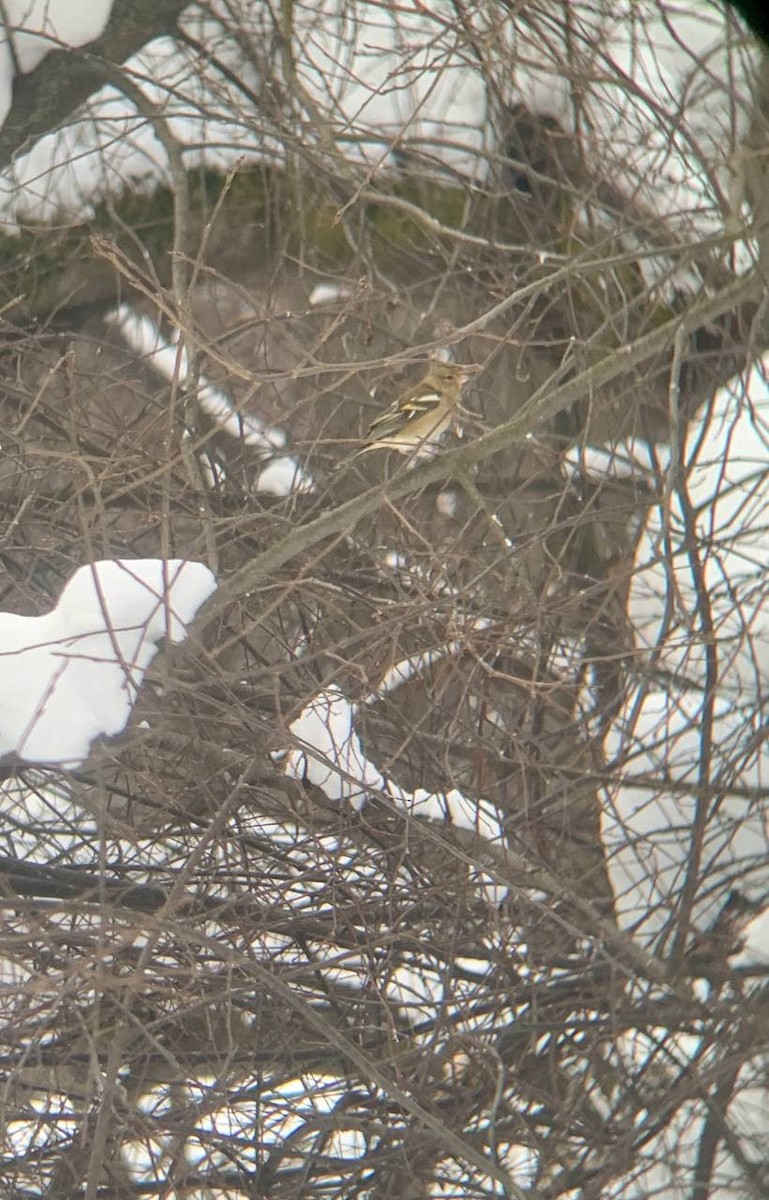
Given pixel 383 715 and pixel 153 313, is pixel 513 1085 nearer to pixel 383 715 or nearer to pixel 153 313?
pixel 383 715

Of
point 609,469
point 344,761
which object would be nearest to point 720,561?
point 609,469

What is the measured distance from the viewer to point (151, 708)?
3967 millimetres

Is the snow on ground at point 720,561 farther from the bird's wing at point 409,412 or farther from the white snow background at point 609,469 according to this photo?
the bird's wing at point 409,412

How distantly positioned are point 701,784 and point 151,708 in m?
1.86

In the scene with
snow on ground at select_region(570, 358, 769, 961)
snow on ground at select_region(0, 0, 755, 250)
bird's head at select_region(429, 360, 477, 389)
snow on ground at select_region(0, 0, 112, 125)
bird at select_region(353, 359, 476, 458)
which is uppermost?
snow on ground at select_region(0, 0, 112, 125)

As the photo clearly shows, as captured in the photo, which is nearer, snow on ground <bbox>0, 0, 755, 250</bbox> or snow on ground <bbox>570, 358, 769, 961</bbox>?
snow on ground <bbox>570, 358, 769, 961</bbox>

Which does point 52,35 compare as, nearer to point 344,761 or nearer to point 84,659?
point 84,659

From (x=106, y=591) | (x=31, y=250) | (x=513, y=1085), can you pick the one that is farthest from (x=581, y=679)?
(x=31, y=250)

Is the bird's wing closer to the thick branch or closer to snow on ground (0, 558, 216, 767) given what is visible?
snow on ground (0, 558, 216, 767)

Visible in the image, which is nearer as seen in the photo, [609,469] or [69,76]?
[609,469]

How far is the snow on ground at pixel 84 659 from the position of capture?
3.42 meters

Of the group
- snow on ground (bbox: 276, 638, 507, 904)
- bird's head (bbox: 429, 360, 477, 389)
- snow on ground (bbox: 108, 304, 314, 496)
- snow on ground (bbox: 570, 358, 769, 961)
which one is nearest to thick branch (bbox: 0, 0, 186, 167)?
snow on ground (bbox: 108, 304, 314, 496)

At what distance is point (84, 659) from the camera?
3.49 m

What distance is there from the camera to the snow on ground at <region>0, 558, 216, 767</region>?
3.42 meters
